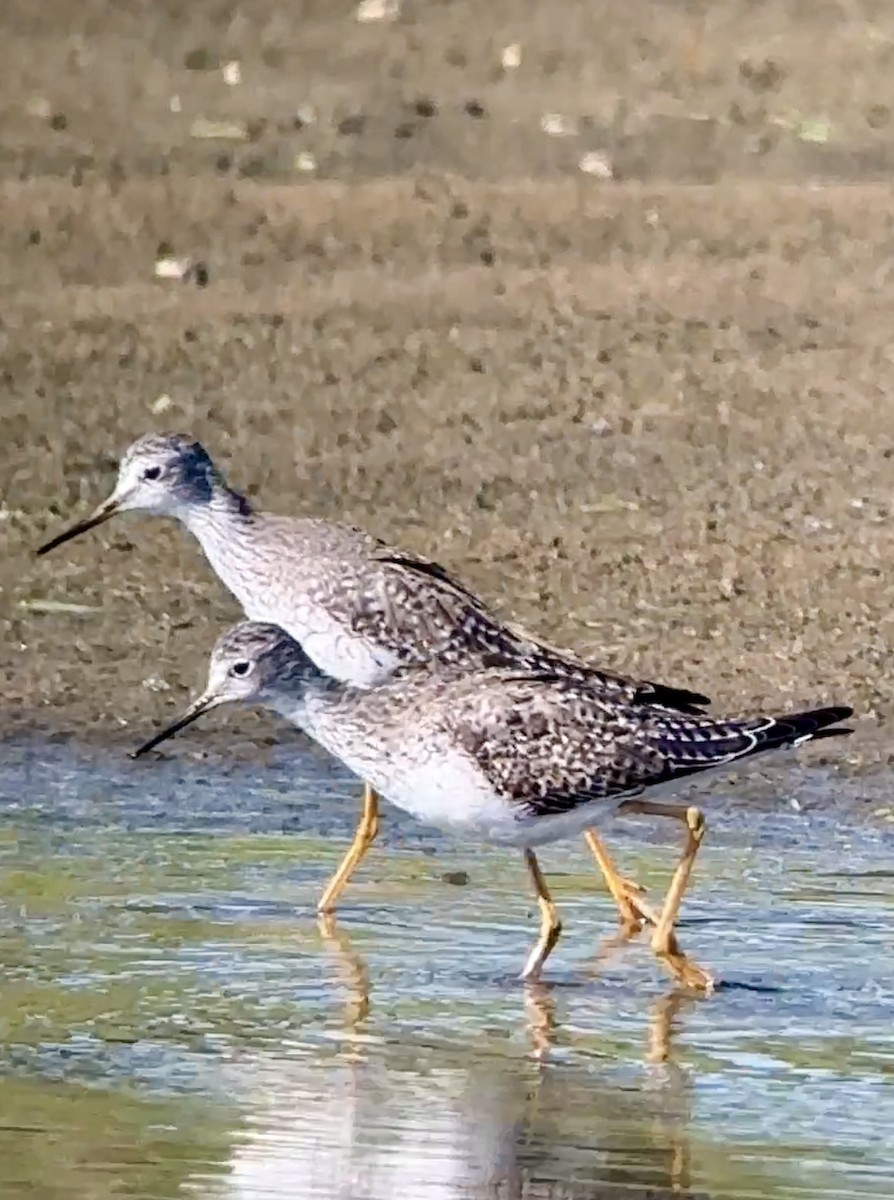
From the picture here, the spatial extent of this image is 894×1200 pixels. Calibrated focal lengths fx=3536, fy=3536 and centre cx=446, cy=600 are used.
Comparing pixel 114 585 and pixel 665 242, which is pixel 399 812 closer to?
pixel 114 585

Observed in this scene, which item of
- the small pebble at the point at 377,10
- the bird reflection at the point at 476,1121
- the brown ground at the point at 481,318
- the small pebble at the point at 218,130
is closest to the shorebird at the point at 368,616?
the brown ground at the point at 481,318

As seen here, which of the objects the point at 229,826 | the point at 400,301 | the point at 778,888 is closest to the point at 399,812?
the point at 229,826

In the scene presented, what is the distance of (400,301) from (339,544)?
17.8 ft

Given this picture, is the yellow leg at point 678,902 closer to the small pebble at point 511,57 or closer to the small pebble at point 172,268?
the small pebble at point 172,268

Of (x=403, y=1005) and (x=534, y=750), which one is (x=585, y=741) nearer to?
(x=534, y=750)

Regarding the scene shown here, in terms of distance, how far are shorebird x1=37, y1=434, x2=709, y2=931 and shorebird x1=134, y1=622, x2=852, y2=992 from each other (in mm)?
119

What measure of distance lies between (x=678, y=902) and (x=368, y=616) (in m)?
1.27

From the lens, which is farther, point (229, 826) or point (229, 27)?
point (229, 27)

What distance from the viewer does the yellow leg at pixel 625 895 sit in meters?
8.55

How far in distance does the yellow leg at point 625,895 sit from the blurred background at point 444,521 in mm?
101

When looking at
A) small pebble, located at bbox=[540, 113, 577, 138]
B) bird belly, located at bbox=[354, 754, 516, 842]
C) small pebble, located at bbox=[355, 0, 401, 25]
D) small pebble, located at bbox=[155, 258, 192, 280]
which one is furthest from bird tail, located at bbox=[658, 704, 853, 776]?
small pebble, located at bbox=[355, 0, 401, 25]

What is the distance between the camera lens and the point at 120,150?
1661 cm

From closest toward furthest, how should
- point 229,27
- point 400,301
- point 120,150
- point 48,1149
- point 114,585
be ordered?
point 48,1149, point 114,585, point 400,301, point 120,150, point 229,27

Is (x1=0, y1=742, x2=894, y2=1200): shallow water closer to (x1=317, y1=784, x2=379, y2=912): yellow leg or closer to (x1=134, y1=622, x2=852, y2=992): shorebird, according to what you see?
(x1=317, y1=784, x2=379, y2=912): yellow leg
